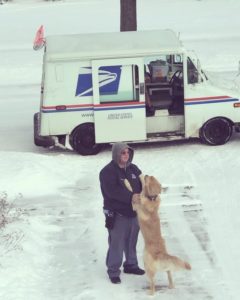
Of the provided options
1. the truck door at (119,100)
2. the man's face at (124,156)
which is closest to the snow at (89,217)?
the truck door at (119,100)

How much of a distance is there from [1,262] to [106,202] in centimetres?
155

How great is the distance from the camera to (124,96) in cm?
1445

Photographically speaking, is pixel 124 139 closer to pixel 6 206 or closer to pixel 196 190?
pixel 196 190

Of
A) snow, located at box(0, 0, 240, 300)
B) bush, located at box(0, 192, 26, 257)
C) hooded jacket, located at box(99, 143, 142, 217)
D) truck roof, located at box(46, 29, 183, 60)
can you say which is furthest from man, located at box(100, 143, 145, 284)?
truck roof, located at box(46, 29, 183, 60)

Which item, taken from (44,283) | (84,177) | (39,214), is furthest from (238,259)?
(84,177)

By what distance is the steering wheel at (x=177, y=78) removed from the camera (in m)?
14.9

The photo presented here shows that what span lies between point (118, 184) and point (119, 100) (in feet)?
19.8

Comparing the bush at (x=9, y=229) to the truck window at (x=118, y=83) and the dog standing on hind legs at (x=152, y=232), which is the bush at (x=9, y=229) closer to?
the dog standing on hind legs at (x=152, y=232)

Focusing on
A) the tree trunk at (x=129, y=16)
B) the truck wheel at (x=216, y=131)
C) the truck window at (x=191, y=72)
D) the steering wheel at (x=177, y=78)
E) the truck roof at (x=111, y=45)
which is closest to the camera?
the truck roof at (x=111, y=45)

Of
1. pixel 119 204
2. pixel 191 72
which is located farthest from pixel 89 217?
pixel 191 72

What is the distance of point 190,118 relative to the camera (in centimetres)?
1462

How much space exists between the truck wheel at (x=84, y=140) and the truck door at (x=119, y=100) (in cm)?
20

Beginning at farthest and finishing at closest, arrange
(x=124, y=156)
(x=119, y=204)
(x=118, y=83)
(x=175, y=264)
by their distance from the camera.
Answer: (x=118, y=83) < (x=119, y=204) < (x=124, y=156) < (x=175, y=264)

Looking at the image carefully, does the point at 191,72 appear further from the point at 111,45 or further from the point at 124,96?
the point at 111,45
